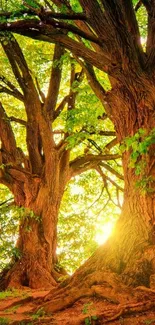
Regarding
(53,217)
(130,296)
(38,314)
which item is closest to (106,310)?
(130,296)

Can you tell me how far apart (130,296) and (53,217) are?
5693mm

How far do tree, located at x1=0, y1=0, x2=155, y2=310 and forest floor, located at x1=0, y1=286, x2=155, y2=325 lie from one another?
0.70 feet

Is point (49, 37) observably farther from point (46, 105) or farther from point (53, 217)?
point (53, 217)

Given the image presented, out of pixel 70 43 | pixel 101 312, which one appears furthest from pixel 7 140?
pixel 101 312

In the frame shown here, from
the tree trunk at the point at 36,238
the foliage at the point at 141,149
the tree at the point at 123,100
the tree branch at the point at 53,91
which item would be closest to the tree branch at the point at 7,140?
the tree trunk at the point at 36,238

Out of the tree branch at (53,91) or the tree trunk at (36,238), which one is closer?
the tree trunk at (36,238)

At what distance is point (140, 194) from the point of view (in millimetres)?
5082

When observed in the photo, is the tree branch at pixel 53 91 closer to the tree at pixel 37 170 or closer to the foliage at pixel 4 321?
the tree at pixel 37 170

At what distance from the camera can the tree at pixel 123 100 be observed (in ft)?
15.4

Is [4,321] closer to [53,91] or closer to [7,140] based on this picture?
[7,140]

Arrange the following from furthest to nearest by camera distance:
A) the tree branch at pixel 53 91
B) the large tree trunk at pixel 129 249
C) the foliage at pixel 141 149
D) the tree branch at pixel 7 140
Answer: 1. the tree branch at pixel 53 91
2. the tree branch at pixel 7 140
3. the large tree trunk at pixel 129 249
4. the foliage at pixel 141 149

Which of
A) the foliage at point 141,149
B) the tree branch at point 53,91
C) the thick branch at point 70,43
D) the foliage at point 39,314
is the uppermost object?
the tree branch at point 53,91

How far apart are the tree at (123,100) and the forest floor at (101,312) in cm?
21

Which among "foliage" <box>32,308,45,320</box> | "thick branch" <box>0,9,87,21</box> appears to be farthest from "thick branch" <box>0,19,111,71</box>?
"foliage" <box>32,308,45,320</box>
